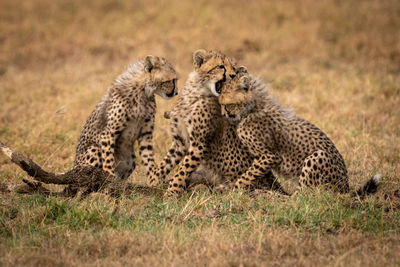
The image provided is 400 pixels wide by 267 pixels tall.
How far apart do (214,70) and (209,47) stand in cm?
532

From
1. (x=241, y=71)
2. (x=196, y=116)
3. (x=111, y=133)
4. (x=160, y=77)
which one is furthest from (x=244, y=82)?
(x=111, y=133)

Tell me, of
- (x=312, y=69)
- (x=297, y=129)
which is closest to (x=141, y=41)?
(x=312, y=69)

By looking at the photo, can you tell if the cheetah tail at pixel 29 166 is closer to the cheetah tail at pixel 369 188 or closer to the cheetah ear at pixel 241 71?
the cheetah ear at pixel 241 71

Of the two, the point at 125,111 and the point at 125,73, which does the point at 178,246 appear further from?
the point at 125,73

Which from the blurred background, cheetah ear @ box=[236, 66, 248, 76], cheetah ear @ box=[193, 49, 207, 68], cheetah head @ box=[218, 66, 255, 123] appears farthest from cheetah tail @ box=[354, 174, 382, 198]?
cheetah ear @ box=[193, 49, 207, 68]

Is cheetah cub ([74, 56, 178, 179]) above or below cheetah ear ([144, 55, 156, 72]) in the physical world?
below

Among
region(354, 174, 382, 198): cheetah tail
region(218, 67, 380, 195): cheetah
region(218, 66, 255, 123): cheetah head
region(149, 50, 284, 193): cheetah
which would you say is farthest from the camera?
region(149, 50, 284, 193): cheetah

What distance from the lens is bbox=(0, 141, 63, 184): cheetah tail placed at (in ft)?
11.5

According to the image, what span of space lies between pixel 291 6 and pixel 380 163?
7099 mm

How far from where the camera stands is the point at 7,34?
1077 cm

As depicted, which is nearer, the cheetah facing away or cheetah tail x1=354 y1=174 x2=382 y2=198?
cheetah tail x1=354 y1=174 x2=382 y2=198

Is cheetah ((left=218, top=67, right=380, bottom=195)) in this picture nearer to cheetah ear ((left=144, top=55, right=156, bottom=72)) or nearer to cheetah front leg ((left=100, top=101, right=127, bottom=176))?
cheetah ear ((left=144, top=55, right=156, bottom=72))

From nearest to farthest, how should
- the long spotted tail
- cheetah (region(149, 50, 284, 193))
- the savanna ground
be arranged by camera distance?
the savanna ground → the long spotted tail → cheetah (region(149, 50, 284, 193))

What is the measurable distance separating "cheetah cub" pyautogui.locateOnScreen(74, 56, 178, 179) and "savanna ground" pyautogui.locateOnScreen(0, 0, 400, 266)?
0.30 metres
